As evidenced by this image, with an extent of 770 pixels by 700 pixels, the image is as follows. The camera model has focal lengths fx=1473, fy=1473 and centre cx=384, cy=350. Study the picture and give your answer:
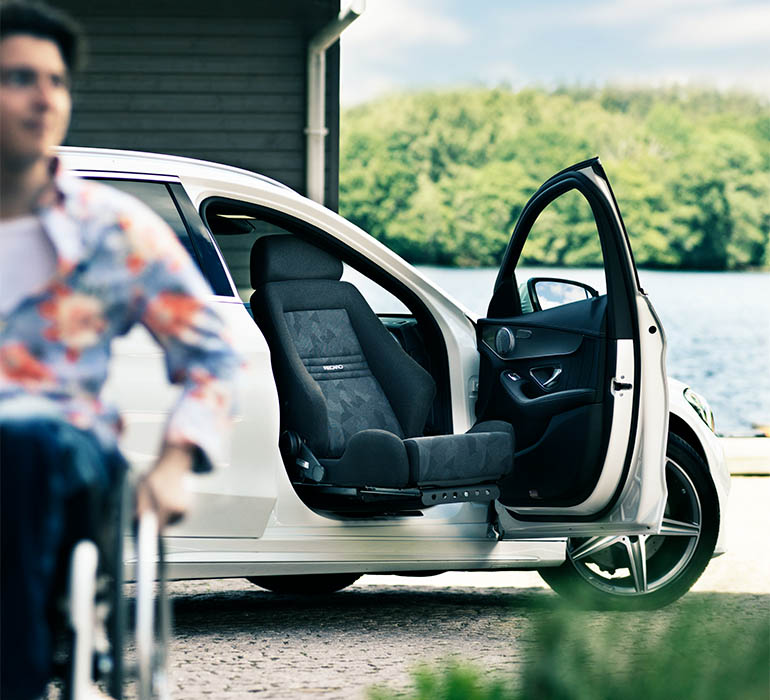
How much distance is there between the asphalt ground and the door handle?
2.82 ft

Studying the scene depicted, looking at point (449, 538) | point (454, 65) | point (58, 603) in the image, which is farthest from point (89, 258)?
point (454, 65)

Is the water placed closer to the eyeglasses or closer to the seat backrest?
the seat backrest

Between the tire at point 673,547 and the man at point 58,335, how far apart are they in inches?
155

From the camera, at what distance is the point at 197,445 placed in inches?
84.7

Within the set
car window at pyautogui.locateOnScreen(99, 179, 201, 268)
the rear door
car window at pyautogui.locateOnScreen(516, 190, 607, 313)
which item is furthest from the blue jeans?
car window at pyautogui.locateOnScreen(516, 190, 607, 313)

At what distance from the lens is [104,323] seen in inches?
84.3

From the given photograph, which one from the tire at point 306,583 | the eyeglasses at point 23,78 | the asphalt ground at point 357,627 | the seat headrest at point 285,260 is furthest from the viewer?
the tire at point 306,583

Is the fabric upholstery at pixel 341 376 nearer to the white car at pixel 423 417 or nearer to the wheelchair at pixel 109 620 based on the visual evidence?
the white car at pixel 423 417

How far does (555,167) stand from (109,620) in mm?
54538

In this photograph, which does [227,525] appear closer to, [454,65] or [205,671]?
[205,671]

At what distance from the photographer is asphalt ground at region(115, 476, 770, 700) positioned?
4844 millimetres

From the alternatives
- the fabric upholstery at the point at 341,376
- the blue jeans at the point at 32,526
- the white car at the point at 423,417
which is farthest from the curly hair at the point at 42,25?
the fabric upholstery at the point at 341,376

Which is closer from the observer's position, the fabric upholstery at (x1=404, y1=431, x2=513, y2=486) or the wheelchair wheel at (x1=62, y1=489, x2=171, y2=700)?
the wheelchair wheel at (x1=62, y1=489, x2=171, y2=700)

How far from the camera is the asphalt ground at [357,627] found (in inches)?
191
